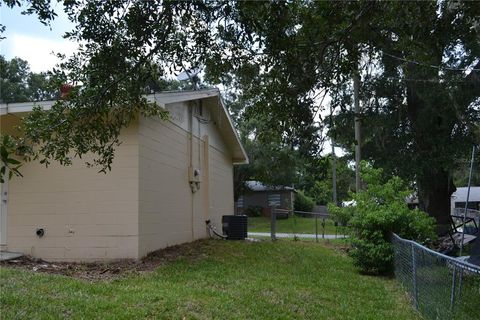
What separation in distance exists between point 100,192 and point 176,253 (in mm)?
2236

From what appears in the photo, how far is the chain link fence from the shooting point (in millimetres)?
5664

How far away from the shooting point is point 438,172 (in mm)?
18328

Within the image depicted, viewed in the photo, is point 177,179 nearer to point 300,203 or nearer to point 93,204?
point 93,204

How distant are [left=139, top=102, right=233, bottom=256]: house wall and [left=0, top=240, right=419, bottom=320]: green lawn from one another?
1.39 m

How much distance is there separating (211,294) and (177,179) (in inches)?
256

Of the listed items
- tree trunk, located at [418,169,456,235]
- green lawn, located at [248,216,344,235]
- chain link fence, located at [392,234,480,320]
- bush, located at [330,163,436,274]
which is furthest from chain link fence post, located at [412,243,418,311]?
green lawn, located at [248,216,344,235]

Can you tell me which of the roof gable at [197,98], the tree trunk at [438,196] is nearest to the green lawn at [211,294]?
the roof gable at [197,98]

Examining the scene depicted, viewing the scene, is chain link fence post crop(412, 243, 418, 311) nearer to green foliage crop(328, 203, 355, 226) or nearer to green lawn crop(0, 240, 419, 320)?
green lawn crop(0, 240, 419, 320)

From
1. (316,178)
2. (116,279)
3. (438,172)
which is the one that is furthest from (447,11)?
(438,172)

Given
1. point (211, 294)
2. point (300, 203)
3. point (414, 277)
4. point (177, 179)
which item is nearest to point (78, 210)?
point (177, 179)

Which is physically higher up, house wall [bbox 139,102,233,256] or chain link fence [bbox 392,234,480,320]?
house wall [bbox 139,102,233,256]

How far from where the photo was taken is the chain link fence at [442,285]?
566 cm

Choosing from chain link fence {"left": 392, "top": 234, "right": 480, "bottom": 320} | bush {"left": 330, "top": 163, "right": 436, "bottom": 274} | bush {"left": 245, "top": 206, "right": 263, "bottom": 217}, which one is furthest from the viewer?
bush {"left": 245, "top": 206, "right": 263, "bottom": 217}

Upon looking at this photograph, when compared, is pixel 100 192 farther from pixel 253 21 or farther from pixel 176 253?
pixel 253 21
